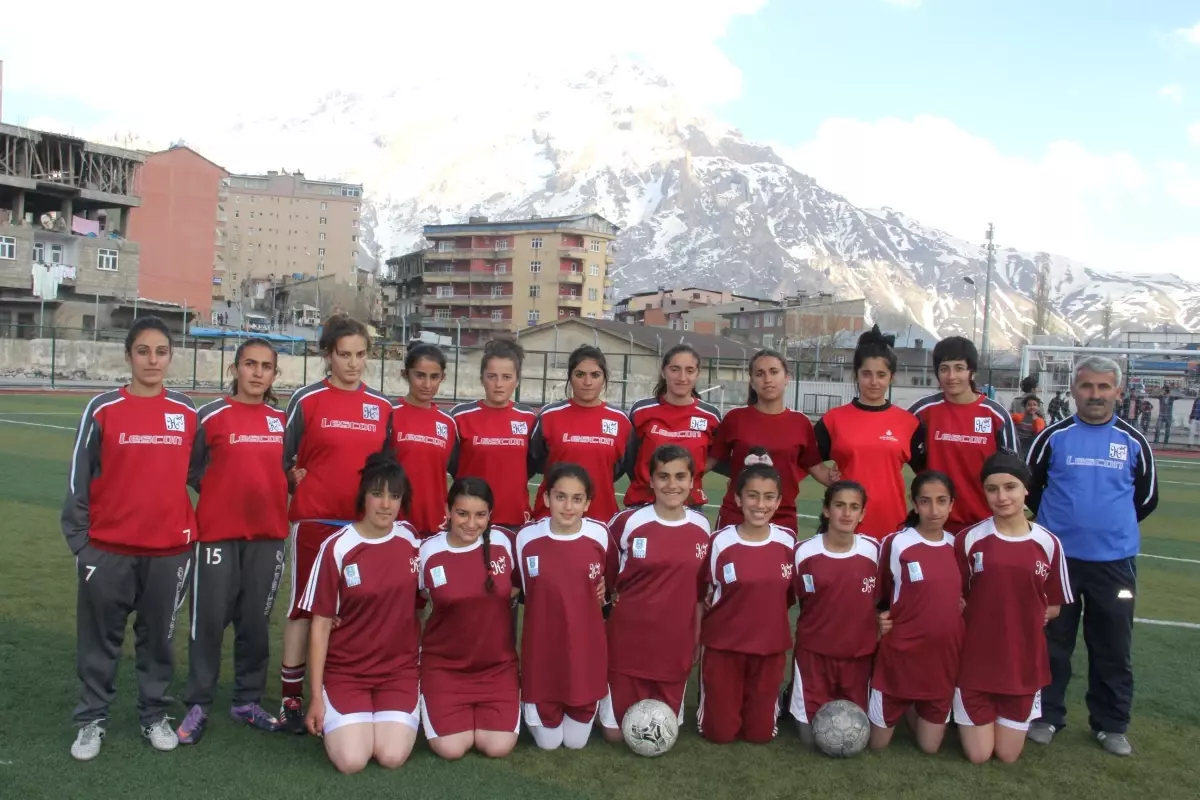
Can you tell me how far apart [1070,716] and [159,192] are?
2743 inches

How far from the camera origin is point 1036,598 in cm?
462

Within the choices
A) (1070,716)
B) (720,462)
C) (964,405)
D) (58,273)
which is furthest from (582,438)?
(58,273)

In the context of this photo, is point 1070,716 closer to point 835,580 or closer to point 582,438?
point 835,580

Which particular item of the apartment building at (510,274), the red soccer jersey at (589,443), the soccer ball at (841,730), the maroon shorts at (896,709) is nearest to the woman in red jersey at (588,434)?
the red soccer jersey at (589,443)

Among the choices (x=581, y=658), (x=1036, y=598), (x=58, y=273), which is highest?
(x=58, y=273)

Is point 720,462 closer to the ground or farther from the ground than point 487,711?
farther from the ground

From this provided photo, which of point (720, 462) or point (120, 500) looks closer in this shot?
point (120, 500)

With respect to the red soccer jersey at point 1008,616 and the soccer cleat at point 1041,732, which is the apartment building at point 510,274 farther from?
the red soccer jersey at point 1008,616

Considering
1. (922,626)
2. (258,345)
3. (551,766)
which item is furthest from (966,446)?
(258,345)

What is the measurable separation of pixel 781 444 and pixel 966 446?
907 mm

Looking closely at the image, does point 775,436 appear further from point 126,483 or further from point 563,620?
point 126,483

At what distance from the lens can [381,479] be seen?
442cm

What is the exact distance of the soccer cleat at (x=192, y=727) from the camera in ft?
14.4

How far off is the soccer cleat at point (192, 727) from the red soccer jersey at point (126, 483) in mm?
719
